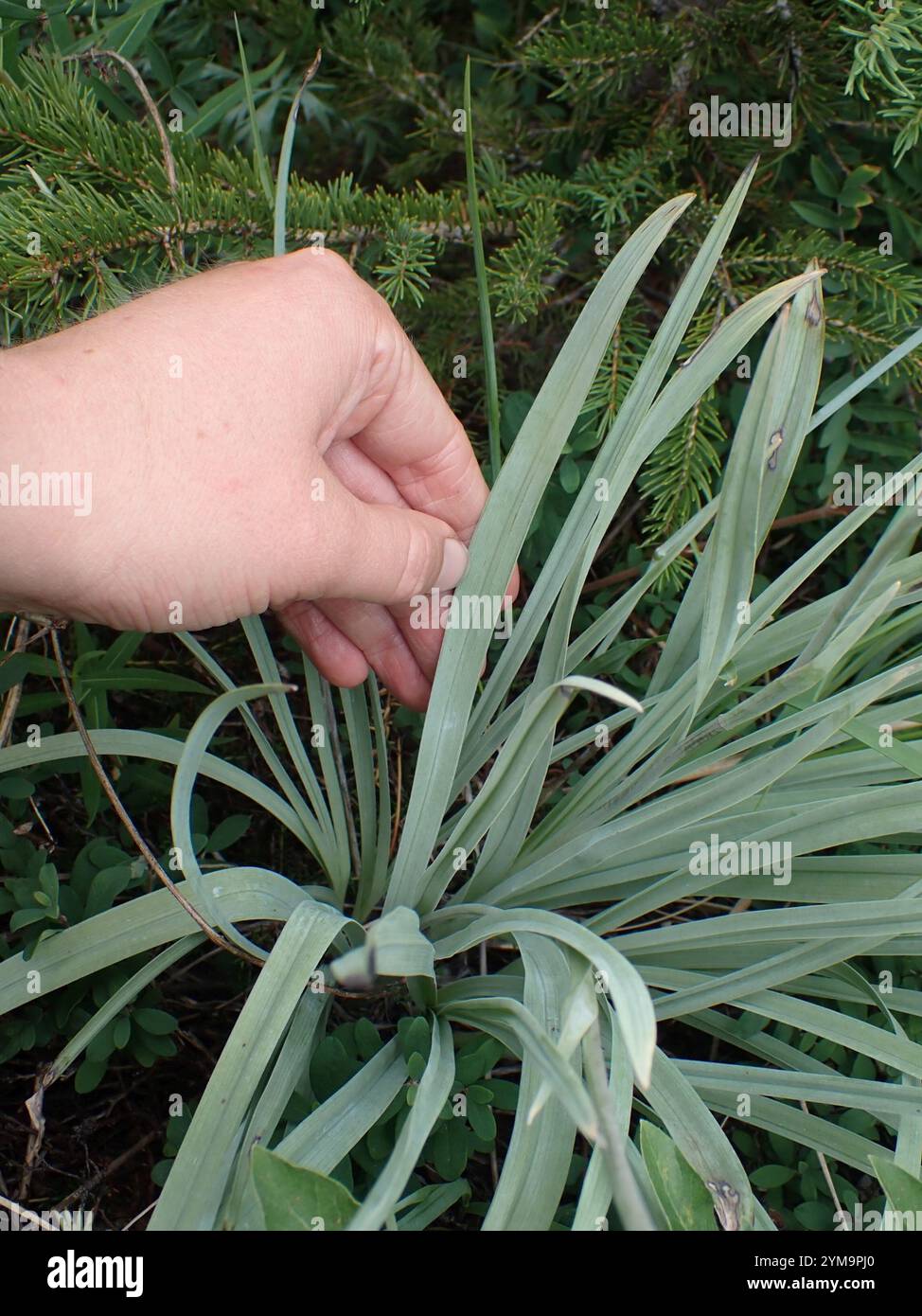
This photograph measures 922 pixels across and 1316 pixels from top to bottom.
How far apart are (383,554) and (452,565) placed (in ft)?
0.27

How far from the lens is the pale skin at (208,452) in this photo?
694 mm

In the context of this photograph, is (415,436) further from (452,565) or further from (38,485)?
(38,485)

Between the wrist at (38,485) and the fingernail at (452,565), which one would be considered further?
the fingernail at (452,565)

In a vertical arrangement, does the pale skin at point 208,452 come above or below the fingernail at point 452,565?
above

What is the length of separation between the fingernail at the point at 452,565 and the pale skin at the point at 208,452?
0.02 meters

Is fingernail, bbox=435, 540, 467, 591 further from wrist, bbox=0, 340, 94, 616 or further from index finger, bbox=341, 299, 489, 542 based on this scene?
wrist, bbox=0, 340, 94, 616

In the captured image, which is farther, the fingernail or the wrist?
the fingernail

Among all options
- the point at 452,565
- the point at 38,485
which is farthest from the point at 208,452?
the point at 452,565

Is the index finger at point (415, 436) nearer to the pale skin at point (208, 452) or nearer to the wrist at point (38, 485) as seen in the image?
the pale skin at point (208, 452)

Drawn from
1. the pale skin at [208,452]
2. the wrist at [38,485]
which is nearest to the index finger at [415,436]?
the pale skin at [208,452]

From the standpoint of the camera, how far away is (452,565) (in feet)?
2.79

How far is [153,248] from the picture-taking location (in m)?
0.91

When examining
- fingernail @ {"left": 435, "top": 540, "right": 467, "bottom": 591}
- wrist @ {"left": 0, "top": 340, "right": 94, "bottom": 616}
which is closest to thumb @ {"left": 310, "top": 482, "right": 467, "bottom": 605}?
fingernail @ {"left": 435, "top": 540, "right": 467, "bottom": 591}

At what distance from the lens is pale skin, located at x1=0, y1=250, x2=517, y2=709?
69 centimetres
